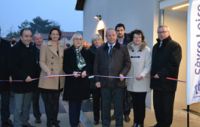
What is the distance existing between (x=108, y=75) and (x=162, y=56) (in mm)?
988

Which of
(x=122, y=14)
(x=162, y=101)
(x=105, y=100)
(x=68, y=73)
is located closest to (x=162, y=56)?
(x=162, y=101)

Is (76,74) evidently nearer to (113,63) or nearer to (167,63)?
A: (113,63)

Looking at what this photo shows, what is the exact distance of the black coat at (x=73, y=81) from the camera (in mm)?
6930

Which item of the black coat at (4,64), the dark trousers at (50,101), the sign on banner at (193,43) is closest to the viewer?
the sign on banner at (193,43)

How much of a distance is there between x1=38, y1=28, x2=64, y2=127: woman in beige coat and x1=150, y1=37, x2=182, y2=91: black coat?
70.4 inches

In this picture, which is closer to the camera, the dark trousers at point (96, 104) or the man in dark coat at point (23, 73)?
the man in dark coat at point (23, 73)

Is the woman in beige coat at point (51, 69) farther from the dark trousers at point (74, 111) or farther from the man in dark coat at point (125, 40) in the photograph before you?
the man in dark coat at point (125, 40)

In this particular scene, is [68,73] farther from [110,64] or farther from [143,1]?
[143,1]

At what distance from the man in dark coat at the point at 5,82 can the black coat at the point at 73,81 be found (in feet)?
3.90

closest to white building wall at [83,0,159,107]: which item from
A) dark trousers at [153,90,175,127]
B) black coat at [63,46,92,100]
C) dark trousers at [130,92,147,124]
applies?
dark trousers at [130,92,147,124]

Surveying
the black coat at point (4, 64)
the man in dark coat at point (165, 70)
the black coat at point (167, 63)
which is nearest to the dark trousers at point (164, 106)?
the man in dark coat at point (165, 70)

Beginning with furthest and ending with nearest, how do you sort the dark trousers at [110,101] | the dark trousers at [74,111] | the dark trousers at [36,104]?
the dark trousers at [36,104] < the dark trousers at [74,111] < the dark trousers at [110,101]

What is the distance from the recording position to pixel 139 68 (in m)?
6.96

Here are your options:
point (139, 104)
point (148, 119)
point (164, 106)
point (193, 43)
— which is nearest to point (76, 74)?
point (139, 104)
